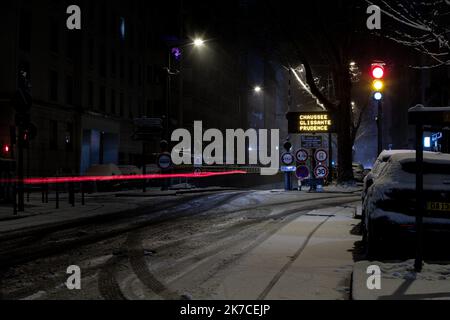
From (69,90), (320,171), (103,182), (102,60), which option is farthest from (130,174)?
(102,60)

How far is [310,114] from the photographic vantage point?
2723cm

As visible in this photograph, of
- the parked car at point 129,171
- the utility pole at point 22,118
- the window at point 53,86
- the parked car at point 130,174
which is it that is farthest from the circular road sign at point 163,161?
the window at point 53,86

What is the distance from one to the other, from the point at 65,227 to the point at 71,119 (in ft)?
97.3

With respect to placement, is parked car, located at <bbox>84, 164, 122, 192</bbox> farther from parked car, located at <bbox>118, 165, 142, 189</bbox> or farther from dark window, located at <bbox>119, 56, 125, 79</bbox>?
dark window, located at <bbox>119, 56, 125, 79</bbox>

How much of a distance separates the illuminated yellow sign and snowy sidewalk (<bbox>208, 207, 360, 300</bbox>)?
15124 millimetres

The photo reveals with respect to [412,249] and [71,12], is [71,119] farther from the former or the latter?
[412,249]

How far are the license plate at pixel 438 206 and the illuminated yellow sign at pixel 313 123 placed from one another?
19249 millimetres

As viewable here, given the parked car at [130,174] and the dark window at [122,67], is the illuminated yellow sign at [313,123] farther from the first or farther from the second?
the dark window at [122,67]

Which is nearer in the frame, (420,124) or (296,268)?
(420,124)

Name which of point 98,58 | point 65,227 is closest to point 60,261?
point 65,227

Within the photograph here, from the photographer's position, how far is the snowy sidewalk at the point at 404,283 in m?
5.66

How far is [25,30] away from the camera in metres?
35.4

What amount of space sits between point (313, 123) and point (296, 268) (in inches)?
791

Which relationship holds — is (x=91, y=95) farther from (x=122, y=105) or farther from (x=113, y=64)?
(x=122, y=105)
